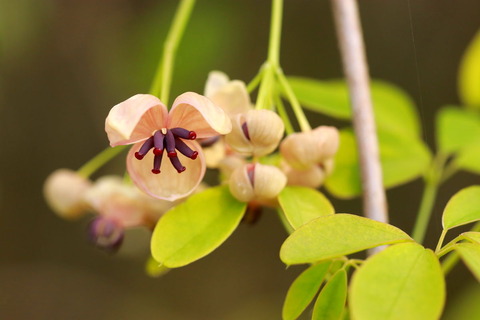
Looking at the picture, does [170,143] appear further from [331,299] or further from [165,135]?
[331,299]

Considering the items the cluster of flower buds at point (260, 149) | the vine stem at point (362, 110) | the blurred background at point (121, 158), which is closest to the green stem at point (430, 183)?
the vine stem at point (362, 110)

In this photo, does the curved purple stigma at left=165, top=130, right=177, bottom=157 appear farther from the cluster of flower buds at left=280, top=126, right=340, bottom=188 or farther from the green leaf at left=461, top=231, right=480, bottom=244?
the green leaf at left=461, top=231, right=480, bottom=244

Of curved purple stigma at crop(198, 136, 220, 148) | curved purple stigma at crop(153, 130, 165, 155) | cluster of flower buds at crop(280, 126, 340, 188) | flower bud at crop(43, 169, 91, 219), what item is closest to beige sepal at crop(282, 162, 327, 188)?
cluster of flower buds at crop(280, 126, 340, 188)

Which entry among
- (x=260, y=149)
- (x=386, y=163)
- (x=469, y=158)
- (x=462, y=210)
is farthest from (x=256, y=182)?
(x=469, y=158)

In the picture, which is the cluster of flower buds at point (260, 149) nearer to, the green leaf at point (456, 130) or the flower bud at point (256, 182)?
the flower bud at point (256, 182)

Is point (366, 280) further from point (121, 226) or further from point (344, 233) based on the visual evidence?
point (121, 226)

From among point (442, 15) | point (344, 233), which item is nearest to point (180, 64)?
point (442, 15)
